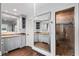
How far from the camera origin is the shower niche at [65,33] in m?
0.85

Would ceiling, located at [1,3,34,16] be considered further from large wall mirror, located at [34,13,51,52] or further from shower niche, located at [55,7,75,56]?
shower niche, located at [55,7,75,56]

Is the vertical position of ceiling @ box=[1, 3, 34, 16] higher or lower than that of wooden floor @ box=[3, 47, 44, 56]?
higher

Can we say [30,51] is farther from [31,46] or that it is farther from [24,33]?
[24,33]

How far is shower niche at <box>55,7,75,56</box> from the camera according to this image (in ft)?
2.80

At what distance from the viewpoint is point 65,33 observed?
919 millimetres

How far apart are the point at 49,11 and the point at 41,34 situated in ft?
1.15

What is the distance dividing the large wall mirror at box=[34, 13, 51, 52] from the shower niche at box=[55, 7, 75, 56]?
4.9 inches

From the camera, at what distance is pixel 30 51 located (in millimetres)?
996

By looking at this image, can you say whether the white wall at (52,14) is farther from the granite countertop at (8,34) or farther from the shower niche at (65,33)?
the granite countertop at (8,34)

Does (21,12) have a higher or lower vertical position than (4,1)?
lower

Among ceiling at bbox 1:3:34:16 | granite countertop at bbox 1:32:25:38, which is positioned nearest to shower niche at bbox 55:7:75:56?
ceiling at bbox 1:3:34:16

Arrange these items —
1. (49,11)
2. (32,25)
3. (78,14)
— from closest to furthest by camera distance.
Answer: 1. (78,14)
2. (49,11)
3. (32,25)

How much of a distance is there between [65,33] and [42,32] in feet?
1.05

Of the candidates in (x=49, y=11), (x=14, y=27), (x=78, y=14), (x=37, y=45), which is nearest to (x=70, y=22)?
(x=78, y=14)
